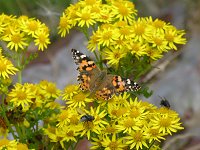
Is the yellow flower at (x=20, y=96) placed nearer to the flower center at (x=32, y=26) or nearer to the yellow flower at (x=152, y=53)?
the flower center at (x=32, y=26)

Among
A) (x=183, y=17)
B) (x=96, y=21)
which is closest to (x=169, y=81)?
(x=183, y=17)

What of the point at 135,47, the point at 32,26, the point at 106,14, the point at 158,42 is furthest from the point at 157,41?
the point at 32,26

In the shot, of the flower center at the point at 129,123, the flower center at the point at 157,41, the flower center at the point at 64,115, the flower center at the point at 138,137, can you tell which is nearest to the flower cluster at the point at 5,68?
the flower center at the point at 64,115

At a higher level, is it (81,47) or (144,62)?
(81,47)

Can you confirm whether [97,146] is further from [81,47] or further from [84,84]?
[81,47]

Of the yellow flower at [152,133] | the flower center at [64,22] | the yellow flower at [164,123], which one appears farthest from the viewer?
the flower center at [64,22]
